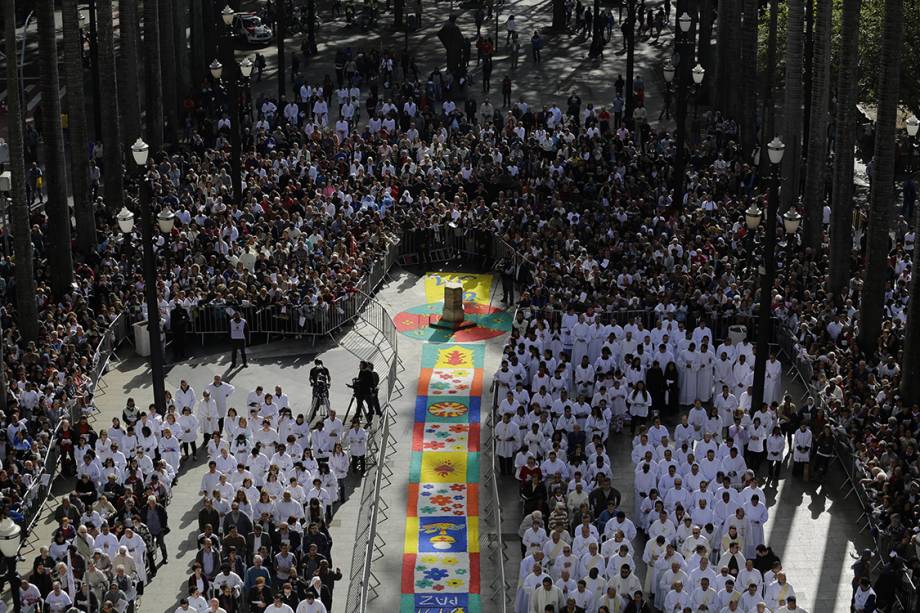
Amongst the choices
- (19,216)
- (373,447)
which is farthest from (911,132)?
(19,216)

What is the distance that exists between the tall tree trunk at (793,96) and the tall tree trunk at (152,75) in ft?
67.1

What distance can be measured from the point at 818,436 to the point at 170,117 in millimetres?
30642

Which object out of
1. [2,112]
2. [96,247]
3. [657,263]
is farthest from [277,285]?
[2,112]

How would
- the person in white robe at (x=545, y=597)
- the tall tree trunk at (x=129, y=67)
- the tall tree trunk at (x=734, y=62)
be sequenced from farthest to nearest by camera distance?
the tall tree trunk at (x=734, y=62) → the tall tree trunk at (x=129, y=67) → the person in white robe at (x=545, y=597)

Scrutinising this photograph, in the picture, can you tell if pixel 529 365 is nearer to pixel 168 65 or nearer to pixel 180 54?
pixel 168 65

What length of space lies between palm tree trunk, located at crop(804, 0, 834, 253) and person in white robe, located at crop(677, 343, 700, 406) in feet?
30.4

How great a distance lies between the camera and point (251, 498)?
3119cm

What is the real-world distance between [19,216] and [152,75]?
52.0ft

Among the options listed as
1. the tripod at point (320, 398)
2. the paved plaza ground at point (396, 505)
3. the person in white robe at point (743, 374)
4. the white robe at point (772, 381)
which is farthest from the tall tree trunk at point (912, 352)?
the tripod at point (320, 398)

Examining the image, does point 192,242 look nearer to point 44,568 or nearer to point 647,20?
point 44,568

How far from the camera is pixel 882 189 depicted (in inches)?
1578

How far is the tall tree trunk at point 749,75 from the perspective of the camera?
5656cm

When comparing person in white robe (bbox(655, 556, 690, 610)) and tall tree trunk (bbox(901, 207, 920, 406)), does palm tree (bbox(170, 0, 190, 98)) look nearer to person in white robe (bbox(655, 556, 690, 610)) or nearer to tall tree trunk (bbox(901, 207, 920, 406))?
tall tree trunk (bbox(901, 207, 920, 406))

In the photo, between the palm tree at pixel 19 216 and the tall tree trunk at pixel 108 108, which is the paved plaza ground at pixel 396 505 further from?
the tall tree trunk at pixel 108 108
